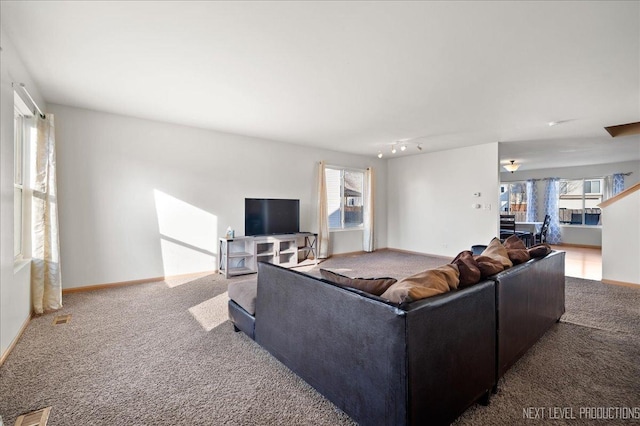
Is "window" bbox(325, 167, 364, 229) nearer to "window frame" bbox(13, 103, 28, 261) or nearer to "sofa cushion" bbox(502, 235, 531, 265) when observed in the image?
"sofa cushion" bbox(502, 235, 531, 265)

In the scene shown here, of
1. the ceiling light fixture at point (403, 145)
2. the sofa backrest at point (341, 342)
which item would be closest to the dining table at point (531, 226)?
the ceiling light fixture at point (403, 145)

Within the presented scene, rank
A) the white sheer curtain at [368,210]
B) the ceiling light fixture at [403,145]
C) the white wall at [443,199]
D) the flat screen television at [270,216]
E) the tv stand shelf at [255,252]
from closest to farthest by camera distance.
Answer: the tv stand shelf at [255,252] → the flat screen television at [270,216] → the ceiling light fixture at [403,145] → the white wall at [443,199] → the white sheer curtain at [368,210]

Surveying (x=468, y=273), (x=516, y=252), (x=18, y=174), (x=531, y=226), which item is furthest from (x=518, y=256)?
(x=531, y=226)

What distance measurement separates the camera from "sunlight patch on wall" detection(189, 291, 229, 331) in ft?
9.72

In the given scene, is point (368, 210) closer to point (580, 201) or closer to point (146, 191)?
point (146, 191)

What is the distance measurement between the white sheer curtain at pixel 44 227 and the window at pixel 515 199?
39.0ft

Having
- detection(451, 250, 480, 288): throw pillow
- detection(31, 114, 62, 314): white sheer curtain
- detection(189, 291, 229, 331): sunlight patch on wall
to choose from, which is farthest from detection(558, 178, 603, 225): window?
detection(31, 114, 62, 314): white sheer curtain

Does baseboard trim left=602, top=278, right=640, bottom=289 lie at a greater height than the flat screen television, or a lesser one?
lesser

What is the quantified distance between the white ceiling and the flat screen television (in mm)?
1512

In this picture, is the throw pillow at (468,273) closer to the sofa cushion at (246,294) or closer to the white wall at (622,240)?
the sofa cushion at (246,294)

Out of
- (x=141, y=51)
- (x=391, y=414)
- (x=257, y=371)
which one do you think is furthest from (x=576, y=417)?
(x=141, y=51)

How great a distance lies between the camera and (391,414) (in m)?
1.33

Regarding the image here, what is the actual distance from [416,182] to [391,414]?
661cm

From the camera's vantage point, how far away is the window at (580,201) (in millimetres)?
8867
